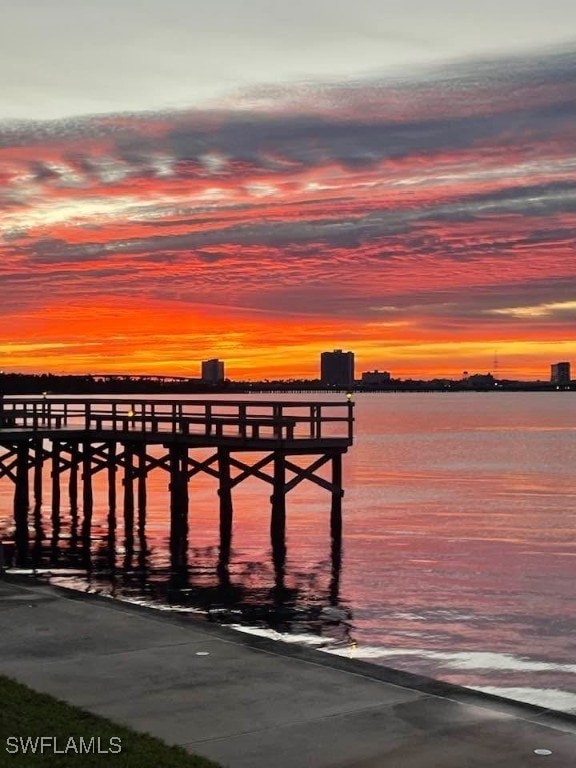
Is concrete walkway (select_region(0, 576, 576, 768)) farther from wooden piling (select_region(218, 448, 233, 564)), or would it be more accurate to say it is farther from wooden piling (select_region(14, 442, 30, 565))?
wooden piling (select_region(14, 442, 30, 565))

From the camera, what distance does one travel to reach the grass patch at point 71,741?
895 centimetres

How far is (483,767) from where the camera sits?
29.4 feet

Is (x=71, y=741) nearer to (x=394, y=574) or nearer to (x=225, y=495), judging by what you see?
(x=394, y=574)

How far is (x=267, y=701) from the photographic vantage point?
10.8 metres

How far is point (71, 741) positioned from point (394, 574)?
64.3 feet

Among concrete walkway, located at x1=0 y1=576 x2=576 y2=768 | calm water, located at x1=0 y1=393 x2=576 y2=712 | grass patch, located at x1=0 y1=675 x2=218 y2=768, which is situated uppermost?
grass patch, located at x1=0 y1=675 x2=218 y2=768

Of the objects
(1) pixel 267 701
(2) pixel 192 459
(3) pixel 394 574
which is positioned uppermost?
(2) pixel 192 459

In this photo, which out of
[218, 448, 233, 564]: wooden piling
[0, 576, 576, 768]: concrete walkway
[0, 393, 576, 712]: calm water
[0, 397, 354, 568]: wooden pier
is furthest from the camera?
[218, 448, 233, 564]: wooden piling

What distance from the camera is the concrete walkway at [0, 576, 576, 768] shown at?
938cm

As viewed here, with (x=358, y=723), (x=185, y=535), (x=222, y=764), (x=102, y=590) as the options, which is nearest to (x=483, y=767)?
(x=358, y=723)

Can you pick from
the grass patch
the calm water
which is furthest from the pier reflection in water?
the grass patch

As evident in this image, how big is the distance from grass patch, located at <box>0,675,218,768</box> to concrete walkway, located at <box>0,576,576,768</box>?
252 millimetres

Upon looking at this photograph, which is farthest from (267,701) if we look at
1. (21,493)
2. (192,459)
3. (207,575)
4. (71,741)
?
(21,493)

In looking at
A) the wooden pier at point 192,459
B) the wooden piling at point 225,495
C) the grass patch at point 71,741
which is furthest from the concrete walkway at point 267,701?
the wooden piling at point 225,495
